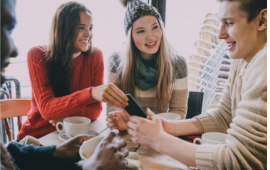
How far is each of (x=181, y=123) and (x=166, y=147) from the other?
0.91 ft

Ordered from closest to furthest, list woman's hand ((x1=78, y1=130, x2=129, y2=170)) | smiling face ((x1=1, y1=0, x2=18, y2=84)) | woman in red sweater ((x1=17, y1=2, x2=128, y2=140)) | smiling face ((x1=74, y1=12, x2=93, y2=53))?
smiling face ((x1=1, y1=0, x2=18, y2=84))
woman's hand ((x1=78, y1=130, x2=129, y2=170))
woman in red sweater ((x1=17, y1=2, x2=128, y2=140))
smiling face ((x1=74, y1=12, x2=93, y2=53))

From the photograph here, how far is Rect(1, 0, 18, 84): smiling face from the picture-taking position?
0.29 metres

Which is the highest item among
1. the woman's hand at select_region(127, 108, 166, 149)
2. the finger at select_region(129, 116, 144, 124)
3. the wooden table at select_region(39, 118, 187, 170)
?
the finger at select_region(129, 116, 144, 124)

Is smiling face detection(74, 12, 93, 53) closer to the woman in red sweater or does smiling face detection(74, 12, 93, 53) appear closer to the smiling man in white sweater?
the woman in red sweater

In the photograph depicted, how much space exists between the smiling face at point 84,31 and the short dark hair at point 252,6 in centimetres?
86

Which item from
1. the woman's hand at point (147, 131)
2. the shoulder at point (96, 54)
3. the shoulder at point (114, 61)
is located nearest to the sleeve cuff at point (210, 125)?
the woman's hand at point (147, 131)

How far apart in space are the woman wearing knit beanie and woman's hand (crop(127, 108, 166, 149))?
1.65 feet

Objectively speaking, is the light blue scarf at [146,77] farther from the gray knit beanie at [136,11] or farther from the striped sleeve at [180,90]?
the gray knit beanie at [136,11]

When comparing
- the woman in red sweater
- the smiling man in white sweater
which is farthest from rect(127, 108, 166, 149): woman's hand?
the woman in red sweater

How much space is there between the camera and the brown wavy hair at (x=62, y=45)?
3.57 ft

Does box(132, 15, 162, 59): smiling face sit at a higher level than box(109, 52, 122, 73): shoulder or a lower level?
higher

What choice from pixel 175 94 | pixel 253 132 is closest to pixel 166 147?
pixel 253 132

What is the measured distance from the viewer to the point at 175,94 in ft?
4.21

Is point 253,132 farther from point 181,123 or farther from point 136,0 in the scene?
point 136,0
